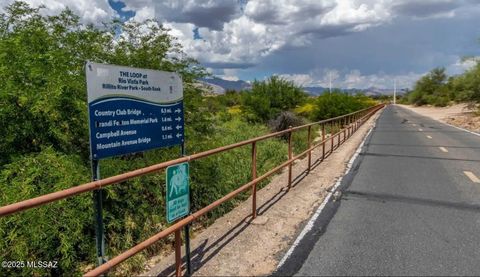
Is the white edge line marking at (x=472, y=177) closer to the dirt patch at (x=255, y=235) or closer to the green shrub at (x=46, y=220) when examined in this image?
the dirt patch at (x=255, y=235)

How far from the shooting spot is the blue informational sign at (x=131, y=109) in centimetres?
349

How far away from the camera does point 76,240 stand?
5.11 meters

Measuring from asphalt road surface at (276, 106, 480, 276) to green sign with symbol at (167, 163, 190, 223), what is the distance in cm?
132

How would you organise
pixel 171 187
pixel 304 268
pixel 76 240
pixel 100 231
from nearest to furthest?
pixel 100 231 < pixel 171 187 < pixel 304 268 < pixel 76 240

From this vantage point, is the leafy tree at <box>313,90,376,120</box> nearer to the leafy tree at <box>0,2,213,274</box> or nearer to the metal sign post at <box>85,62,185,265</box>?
the leafy tree at <box>0,2,213,274</box>

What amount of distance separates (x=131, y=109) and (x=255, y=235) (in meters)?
2.77

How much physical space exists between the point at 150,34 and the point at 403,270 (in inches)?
269

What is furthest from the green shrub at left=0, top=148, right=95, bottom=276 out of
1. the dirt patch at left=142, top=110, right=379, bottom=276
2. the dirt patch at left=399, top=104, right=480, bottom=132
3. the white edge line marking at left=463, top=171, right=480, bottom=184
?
the dirt patch at left=399, top=104, right=480, bottom=132

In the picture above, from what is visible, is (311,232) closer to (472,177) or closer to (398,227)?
(398,227)

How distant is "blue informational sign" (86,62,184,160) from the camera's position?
3.49 meters

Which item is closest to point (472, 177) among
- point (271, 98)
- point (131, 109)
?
point (131, 109)

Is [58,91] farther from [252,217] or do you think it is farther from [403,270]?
[403,270]

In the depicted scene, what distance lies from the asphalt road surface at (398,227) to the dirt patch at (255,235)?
311 millimetres

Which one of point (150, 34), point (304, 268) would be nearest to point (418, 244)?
point (304, 268)
